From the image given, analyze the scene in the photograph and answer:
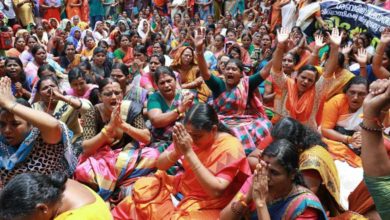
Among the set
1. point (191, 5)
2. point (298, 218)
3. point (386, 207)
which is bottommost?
point (191, 5)

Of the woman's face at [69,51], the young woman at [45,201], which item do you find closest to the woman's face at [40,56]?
the woman's face at [69,51]

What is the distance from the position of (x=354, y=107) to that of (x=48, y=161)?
2.43m

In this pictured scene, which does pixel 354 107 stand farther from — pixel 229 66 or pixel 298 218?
pixel 298 218

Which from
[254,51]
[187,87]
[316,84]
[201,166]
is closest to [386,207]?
[201,166]

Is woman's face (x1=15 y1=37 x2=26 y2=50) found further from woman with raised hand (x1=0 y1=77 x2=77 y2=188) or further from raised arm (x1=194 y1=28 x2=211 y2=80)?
woman with raised hand (x1=0 y1=77 x2=77 y2=188)

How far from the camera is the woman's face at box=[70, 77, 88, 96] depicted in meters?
4.51

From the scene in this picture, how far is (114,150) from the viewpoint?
11.2 feet

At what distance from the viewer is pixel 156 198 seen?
9.43 feet

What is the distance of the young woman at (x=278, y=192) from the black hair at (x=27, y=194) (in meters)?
0.82

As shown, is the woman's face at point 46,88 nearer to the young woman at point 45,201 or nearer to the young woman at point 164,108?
the young woman at point 164,108

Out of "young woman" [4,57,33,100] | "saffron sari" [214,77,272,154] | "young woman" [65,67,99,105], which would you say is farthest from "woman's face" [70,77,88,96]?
"saffron sari" [214,77,272,154]

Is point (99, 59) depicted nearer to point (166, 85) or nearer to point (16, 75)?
point (16, 75)

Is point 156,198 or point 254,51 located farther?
point 254,51

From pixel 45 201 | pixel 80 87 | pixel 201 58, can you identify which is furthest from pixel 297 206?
pixel 80 87
